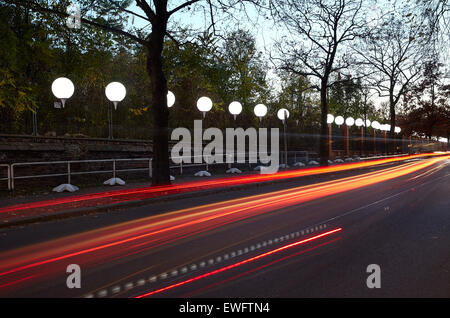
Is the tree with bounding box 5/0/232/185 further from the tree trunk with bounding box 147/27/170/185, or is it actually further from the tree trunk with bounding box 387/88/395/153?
the tree trunk with bounding box 387/88/395/153


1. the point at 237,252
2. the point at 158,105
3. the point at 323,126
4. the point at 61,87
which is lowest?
the point at 237,252

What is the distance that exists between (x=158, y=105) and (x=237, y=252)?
8.87m

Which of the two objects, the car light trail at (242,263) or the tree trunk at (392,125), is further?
the tree trunk at (392,125)

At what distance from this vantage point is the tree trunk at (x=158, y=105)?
13.4m

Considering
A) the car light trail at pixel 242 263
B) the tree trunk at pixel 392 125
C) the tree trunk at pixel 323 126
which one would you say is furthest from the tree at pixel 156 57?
the tree trunk at pixel 392 125

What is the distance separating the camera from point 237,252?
5.54m

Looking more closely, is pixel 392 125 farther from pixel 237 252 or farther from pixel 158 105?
pixel 237 252

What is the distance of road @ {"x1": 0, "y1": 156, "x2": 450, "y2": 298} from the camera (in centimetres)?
418

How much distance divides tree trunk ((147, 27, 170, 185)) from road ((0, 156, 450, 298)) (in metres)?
3.99

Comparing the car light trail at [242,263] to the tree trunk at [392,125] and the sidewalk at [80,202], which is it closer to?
the sidewalk at [80,202]

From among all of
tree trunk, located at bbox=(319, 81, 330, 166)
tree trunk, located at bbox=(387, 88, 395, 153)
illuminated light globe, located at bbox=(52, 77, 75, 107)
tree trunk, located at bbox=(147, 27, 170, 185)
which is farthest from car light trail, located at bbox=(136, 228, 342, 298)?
tree trunk, located at bbox=(387, 88, 395, 153)

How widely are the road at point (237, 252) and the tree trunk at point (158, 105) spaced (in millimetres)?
3990

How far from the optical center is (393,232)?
6.81 meters

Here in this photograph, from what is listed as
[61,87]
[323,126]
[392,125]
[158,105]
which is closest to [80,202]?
[61,87]
